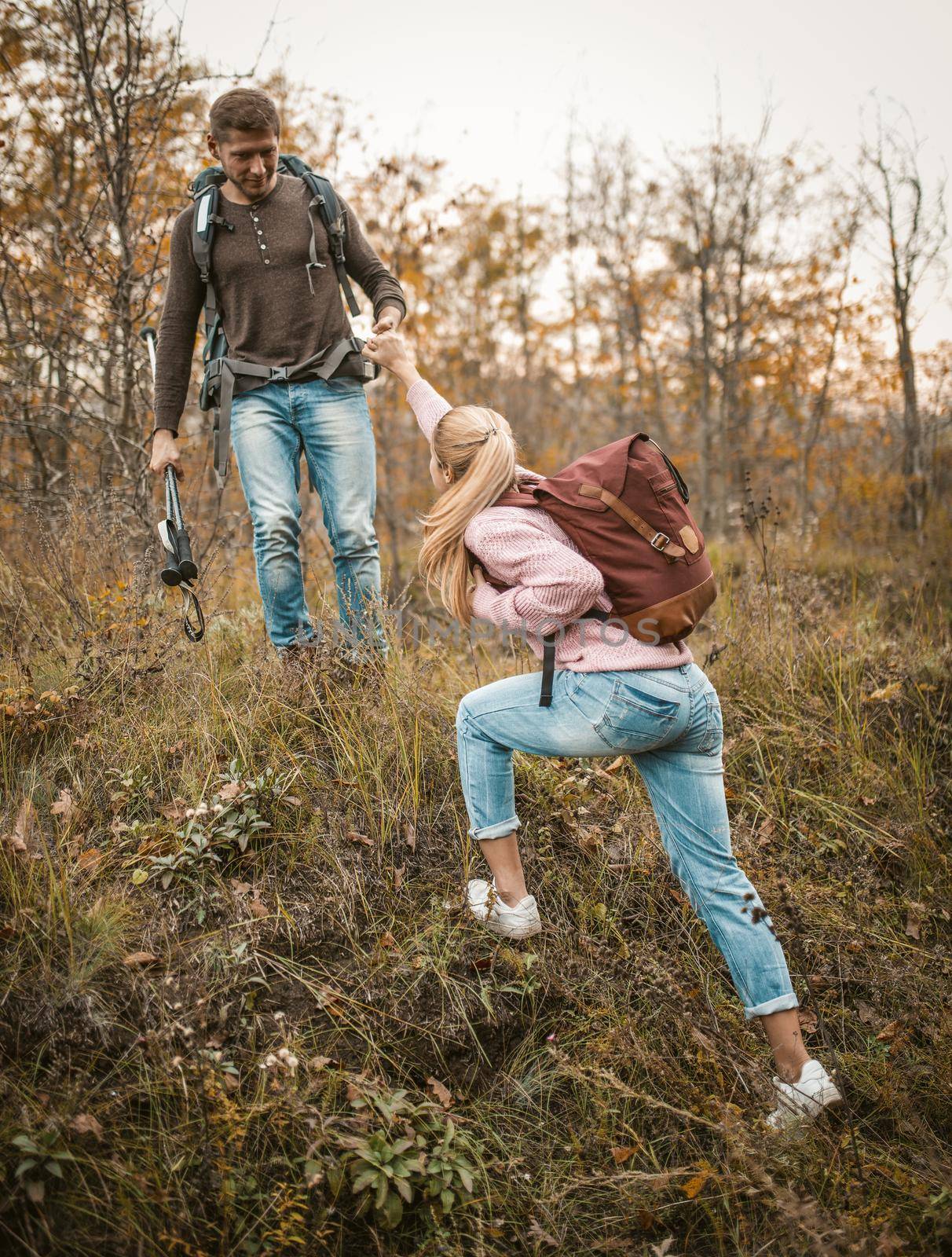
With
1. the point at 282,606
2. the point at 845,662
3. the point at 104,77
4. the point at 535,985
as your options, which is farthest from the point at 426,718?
the point at 104,77

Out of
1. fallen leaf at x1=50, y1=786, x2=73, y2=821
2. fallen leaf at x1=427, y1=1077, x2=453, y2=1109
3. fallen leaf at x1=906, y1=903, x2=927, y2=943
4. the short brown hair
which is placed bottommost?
fallen leaf at x1=906, y1=903, x2=927, y2=943

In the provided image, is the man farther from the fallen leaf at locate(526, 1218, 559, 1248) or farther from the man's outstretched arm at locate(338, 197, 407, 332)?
the fallen leaf at locate(526, 1218, 559, 1248)

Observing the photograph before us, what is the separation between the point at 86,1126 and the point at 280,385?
2696 mm

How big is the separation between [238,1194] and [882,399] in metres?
10.5

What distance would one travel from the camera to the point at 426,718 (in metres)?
3.46

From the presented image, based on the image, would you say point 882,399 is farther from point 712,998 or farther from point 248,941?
point 248,941

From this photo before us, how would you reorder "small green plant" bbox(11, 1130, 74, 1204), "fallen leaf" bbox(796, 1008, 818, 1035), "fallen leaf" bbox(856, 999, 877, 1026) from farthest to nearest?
"fallen leaf" bbox(856, 999, 877, 1026), "fallen leaf" bbox(796, 1008, 818, 1035), "small green plant" bbox(11, 1130, 74, 1204)

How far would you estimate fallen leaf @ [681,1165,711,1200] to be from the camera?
7.23ft

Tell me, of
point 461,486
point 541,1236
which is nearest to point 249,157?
point 461,486

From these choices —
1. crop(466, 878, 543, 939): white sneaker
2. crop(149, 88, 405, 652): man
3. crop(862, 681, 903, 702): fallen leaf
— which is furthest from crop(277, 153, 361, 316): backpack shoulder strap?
crop(862, 681, 903, 702): fallen leaf

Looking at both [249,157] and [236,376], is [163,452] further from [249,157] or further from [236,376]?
[249,157]

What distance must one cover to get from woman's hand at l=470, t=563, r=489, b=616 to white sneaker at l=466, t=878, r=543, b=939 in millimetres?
932

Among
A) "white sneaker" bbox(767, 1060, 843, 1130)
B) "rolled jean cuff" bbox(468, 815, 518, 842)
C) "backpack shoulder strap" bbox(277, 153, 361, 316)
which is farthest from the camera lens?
"backpack shoulder strap" bbox(277, 153, 361, 316)

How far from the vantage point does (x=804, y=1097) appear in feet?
7.73
